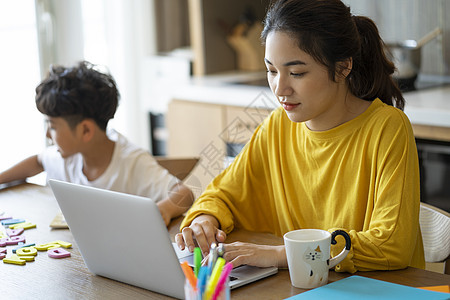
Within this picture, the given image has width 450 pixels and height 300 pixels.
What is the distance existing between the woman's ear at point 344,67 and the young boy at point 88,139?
0.67 meters

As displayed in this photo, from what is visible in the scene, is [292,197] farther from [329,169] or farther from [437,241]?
[437,241]

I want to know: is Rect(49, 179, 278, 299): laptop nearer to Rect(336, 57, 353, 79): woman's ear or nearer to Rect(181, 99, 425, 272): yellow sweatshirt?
Rect(181, 99, 425, 272): yellow sweatshirt

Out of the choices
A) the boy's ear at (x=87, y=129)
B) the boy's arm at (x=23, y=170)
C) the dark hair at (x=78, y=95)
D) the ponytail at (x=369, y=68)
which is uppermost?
the ponytail at (x=369, y=68)

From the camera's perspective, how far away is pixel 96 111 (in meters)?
2.02

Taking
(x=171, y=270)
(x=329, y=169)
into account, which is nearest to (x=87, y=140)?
(x=329, y=169)

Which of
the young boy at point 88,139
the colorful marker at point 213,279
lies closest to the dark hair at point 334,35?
the colorful marker at point 213,279

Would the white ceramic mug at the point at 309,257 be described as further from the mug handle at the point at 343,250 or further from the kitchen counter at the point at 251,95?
the kitchen counter at the point at 251,95

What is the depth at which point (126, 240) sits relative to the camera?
1146 mm

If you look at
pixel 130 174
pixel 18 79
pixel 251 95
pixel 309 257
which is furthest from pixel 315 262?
pixel 18 79

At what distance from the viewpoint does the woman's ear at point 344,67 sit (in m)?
1.38

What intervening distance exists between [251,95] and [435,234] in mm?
1578

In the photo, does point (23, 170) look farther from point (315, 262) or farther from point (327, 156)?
point (315, 262)

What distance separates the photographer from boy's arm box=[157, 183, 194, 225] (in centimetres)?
161

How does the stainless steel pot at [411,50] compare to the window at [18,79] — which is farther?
the window at [18,79]
